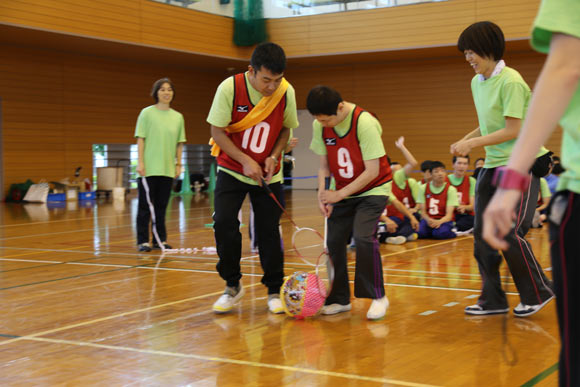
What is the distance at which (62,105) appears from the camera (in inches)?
715

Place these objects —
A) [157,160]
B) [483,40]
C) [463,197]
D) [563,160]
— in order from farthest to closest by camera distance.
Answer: [463,197]
[157,160]
[483,40]
[563,160]

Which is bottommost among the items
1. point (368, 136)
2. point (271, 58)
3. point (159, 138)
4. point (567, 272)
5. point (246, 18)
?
point (567, 272)

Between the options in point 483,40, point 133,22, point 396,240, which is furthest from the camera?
point 133,22

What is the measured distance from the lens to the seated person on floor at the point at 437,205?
27.9 feet

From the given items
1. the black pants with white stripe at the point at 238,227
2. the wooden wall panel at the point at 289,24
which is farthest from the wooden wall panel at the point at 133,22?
the black pants with white stripe at the point at 238,227

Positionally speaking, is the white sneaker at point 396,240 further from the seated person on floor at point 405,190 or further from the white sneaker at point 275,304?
the white sneaker at point 275,304

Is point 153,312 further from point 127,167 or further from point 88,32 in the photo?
point 127,167

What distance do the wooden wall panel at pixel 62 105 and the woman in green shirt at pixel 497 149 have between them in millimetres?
15063

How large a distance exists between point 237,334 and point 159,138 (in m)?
4.22

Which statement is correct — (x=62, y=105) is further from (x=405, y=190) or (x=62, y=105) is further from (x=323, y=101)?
(x=323, y=101)

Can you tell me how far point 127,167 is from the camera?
20.3 meters

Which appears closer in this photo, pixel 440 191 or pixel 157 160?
pixel 157 160

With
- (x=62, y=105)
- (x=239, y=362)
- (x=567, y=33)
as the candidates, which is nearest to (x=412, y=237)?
(x=239, y=362)

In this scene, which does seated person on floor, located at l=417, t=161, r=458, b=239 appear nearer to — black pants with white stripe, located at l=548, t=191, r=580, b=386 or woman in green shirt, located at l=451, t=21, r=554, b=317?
woman in green shirt, located at l=451, t=21, r=554, b=317
